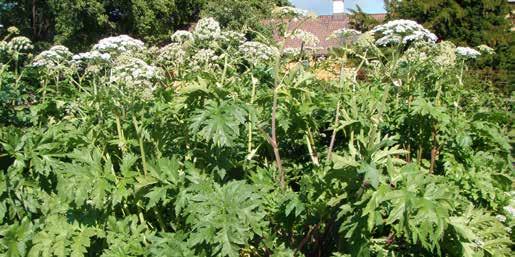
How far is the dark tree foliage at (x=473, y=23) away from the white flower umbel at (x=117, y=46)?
17800 mm

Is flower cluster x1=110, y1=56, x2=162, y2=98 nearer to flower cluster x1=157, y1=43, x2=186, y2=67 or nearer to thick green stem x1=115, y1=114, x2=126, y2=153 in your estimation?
thick green stem x1=115, y1=114, x2=126, y2=153

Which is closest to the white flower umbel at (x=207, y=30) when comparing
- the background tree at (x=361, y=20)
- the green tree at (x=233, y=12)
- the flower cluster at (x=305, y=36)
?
the flower cluster at (x=305, y=36)

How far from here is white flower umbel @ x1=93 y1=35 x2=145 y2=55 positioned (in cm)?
510

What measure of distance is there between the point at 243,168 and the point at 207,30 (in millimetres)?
1278

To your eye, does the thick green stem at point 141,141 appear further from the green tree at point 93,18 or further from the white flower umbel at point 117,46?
the green tree at point 93,18

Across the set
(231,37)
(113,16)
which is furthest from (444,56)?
(113,16)

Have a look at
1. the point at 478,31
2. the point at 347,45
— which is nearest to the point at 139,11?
the point at 478,31

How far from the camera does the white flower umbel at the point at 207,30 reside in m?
4.79

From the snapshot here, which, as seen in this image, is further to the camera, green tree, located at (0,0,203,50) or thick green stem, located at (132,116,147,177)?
green tree, located at (0,0,203,50)

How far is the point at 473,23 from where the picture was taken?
2144cm

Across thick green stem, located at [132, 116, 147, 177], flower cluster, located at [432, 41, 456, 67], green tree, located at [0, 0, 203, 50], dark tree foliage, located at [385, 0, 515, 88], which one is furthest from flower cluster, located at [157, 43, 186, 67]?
green tree, located at [0, 0, 203, 50]

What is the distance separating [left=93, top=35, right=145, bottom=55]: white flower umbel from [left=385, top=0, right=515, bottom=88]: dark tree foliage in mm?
17800

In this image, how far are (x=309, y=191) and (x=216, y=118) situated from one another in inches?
33.9

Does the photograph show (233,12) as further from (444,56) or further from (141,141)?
(141,141)
